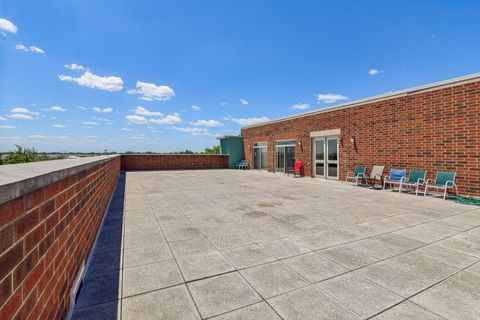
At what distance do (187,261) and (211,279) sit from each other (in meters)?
0.59

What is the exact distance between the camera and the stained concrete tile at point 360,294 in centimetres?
230

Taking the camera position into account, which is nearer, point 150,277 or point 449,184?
point 150,277

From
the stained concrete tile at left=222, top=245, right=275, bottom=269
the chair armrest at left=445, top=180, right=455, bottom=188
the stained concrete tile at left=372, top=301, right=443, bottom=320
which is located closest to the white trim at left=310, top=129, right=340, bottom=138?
the chair armrest at left=445, top=180, right=455, bottom=188

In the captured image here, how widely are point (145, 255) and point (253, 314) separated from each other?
6.33ft

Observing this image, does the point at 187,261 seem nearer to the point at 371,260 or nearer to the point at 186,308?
the point at 186,308

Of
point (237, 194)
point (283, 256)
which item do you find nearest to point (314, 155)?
point (237, 194)

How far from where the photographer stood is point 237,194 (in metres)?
8.27

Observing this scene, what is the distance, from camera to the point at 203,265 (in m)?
3.14

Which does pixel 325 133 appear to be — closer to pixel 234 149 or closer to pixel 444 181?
pixel 444 181

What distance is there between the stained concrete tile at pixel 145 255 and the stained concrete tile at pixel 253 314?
1.46 metres

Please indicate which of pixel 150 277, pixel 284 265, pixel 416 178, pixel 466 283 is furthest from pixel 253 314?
pixel 416 178

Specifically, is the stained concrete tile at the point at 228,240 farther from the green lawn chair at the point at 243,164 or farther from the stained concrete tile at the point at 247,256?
the green lawn chair at the point at 243,164

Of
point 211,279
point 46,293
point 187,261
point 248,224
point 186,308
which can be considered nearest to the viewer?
point 46,293

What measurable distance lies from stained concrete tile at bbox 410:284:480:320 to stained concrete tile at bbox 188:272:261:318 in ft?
5.47
